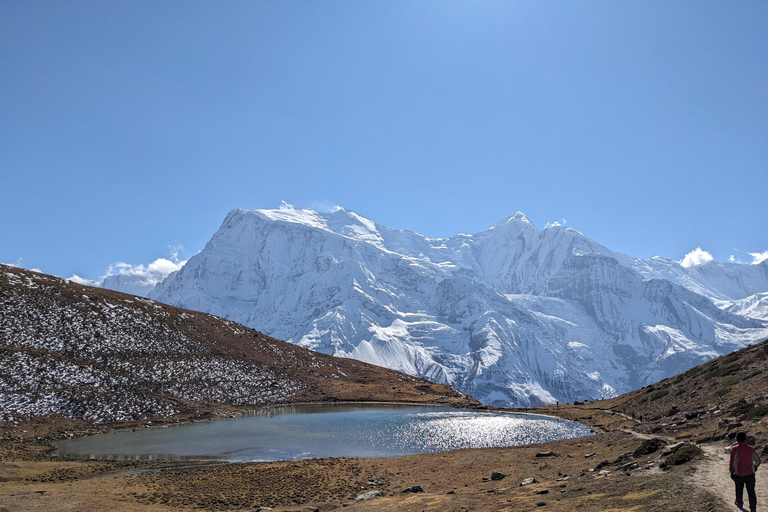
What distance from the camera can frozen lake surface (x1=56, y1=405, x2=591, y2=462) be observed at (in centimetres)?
5444

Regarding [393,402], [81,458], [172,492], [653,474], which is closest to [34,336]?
[81,458]

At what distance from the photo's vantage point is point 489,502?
27.6 meters

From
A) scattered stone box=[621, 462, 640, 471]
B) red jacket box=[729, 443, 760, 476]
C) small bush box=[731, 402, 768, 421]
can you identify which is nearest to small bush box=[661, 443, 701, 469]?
scattered stone box=[621, 462, 640, 471]

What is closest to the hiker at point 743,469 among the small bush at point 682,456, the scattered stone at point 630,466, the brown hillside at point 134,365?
the small bush at point 682,456

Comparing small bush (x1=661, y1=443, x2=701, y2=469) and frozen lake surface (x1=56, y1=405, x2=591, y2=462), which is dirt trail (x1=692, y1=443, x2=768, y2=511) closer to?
small bush (x1=661, y1=443, x2=701, y2=469)

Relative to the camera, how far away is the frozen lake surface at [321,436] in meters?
54.4

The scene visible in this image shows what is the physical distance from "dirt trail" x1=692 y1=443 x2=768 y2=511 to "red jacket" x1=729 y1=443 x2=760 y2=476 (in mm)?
1200

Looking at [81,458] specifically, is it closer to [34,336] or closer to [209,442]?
[209,442]

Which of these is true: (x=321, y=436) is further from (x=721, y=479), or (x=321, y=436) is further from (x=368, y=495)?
(x=721, y=479)

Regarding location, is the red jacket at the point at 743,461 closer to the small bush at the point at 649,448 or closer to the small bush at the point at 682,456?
the small bush at the point at 682,456

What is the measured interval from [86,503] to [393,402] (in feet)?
275

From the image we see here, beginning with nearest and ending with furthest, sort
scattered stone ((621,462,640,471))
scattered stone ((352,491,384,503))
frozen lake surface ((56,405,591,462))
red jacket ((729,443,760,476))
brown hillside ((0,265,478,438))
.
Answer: red jacket ((729,443,760,476)) → scattered stone ((621,462,640,471)) → scattered stone ((352,491,384,503)) → frozen lake surface ((56,405,591,462)) → brown hillside ((0,265,478,438))

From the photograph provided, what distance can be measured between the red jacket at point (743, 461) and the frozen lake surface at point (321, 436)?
40750mm

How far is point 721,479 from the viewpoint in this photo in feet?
70.7
